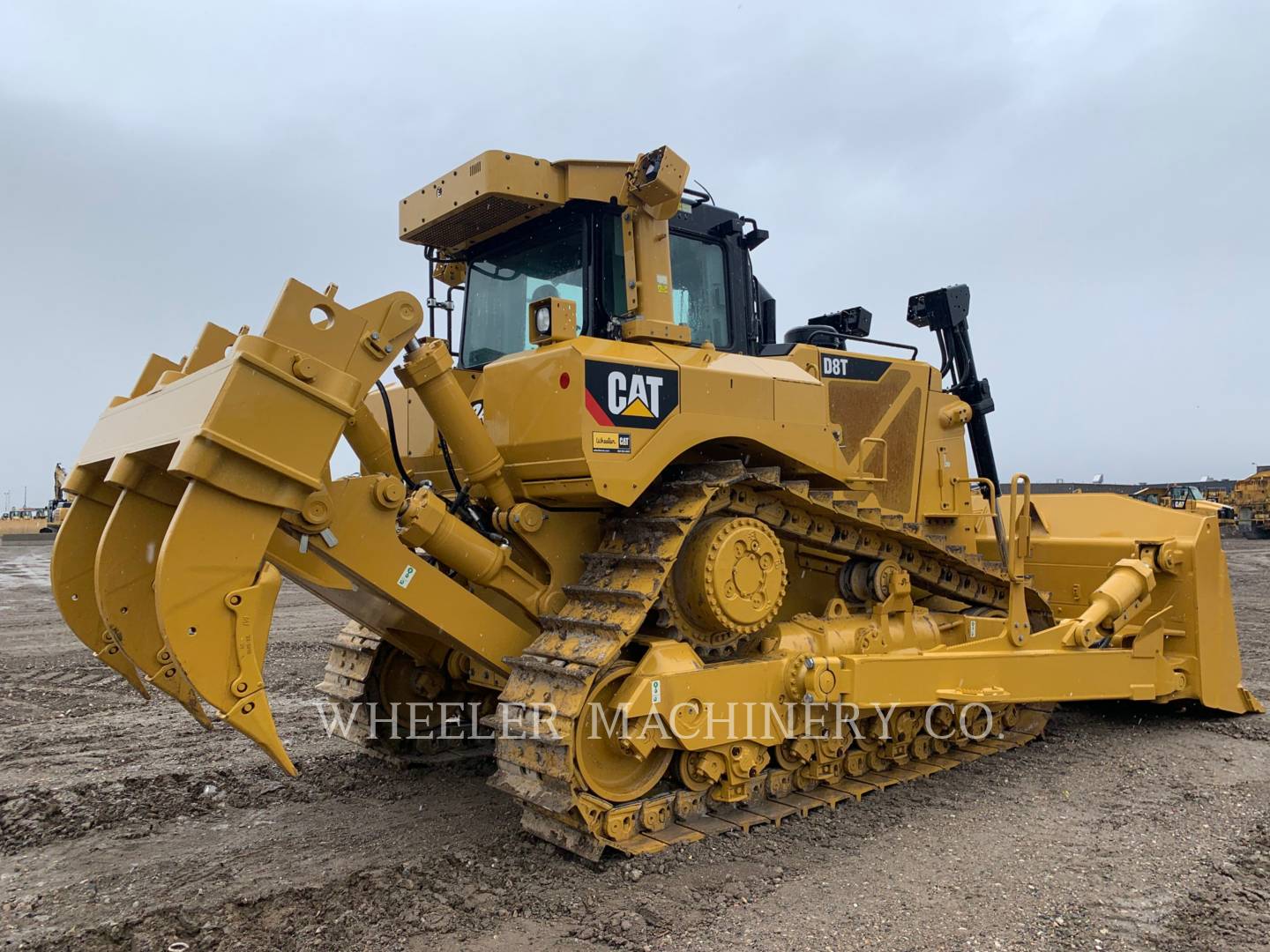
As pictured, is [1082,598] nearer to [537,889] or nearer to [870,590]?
[870,590]

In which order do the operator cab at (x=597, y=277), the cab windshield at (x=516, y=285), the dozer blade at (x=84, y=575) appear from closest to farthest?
the dozer blade at (x=84, y=575), the operator cab at (x=597, y=277), the cab windshield at (x=516, y=285)

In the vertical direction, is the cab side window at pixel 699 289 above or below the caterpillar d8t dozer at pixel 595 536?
above

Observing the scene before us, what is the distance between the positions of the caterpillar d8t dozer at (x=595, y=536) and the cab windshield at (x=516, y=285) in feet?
0.07

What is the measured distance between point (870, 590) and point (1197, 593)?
2.83 m

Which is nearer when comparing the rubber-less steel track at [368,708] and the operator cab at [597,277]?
the operator cab at [597,277]

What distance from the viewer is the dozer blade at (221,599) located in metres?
3.47

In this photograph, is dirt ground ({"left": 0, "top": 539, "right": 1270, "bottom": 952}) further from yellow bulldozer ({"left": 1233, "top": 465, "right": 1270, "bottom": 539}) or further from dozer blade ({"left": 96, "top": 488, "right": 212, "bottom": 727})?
yellow bulldozer ({"left": 1233, "top": 465, "right": 1270, "bottom": 539})

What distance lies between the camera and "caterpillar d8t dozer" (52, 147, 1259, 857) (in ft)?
12.6

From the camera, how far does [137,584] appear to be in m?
4.20

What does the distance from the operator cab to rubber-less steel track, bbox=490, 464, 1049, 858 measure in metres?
1.06

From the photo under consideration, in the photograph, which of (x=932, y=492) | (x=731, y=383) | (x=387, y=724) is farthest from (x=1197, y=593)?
(x=387, y=724)

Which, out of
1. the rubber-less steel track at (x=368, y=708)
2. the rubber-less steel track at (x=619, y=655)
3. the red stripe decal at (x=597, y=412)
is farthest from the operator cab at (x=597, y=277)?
the rubber-less steel track at (x=368, y=708)

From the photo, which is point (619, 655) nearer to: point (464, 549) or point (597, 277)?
point (464, 549)

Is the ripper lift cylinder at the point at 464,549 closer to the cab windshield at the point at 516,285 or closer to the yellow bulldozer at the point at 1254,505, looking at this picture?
the cab windshield at the point at 516,285
